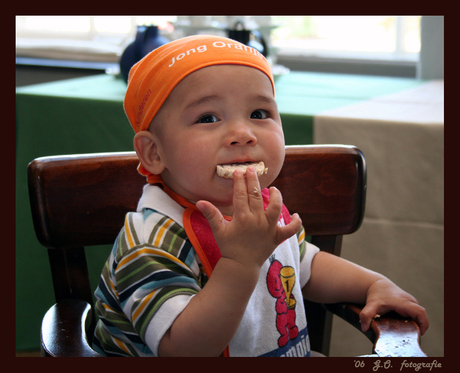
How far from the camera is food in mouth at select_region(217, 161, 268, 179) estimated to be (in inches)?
26.4

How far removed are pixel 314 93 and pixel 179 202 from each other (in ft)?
3.76

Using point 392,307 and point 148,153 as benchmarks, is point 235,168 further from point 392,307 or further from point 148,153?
Answer: point 392,307

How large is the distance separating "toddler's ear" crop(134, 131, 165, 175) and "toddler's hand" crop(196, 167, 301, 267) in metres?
0.17

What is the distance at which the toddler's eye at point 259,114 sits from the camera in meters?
0.74

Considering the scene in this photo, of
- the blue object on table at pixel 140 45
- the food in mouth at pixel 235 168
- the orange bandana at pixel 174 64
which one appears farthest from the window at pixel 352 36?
the food in mouth at pixel 235 168

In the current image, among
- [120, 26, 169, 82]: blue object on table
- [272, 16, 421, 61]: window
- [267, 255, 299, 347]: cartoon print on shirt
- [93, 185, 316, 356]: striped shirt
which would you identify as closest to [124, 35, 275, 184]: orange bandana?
[93, 185, 316, 356]: striped shirt

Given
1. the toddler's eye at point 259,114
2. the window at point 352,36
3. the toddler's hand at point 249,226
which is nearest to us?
the toddler's hand at point 249,226

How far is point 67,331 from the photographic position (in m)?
0.74

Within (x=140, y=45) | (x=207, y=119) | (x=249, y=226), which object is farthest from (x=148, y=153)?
(x=140, y=45)

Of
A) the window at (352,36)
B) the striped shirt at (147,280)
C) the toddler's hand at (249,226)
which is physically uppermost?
the window at (352,36)

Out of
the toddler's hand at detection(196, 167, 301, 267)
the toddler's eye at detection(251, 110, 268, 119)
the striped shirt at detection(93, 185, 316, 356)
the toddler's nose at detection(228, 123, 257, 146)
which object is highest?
the toddler's eye at detection(251, 110, 268, 119)

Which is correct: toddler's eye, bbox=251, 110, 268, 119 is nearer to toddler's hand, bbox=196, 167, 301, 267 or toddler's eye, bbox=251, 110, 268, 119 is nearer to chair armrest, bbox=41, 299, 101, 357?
toddler's hand, bbox=196, 167, 301, 267

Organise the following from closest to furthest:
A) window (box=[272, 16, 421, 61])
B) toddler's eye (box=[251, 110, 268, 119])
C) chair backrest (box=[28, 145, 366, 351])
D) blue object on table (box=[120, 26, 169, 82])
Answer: toddler's eye (box=[251, 110, 268, 119]) → chair backrest (box=[28, 145, 366, 351]) → blue object on table (box=[120, 26, 169, 82]) → window (box=[272, 16, 421, 61])

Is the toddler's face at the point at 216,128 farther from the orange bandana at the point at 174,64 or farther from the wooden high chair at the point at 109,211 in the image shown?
the wooden high chair at the point at 109,211
